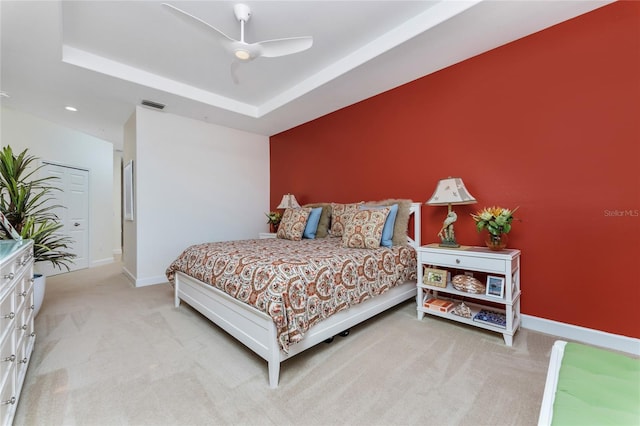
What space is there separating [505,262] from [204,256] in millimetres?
2594

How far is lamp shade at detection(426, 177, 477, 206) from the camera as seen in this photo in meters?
2.48

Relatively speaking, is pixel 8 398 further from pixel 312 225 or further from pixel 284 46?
pixel 312 225

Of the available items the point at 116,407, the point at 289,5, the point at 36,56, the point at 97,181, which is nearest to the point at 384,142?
the point at 289,5

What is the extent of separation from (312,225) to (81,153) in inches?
193

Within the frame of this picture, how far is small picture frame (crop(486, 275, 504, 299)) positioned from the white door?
6.24m

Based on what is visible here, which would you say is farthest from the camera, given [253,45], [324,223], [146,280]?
[146,280]

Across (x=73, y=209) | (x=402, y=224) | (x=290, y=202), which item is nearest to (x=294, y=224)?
(x=290, y=202)

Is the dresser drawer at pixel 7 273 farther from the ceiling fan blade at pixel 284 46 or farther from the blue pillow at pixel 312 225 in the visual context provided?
the blue pillow at pixel 312 225

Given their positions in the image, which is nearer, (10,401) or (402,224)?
(10,401)

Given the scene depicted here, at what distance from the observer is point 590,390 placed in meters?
0.90

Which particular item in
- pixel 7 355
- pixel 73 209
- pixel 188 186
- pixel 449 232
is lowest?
pixel 7 355

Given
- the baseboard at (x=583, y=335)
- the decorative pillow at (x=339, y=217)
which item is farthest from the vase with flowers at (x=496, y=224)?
the decorative pillow at (x=339, y=217)

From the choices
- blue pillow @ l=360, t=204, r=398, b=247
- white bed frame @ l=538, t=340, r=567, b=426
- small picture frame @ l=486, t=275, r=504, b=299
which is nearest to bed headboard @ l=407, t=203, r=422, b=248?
blue pillow @ l=360, t=204, r=398, b=247

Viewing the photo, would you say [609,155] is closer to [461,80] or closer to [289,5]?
[461,80]
